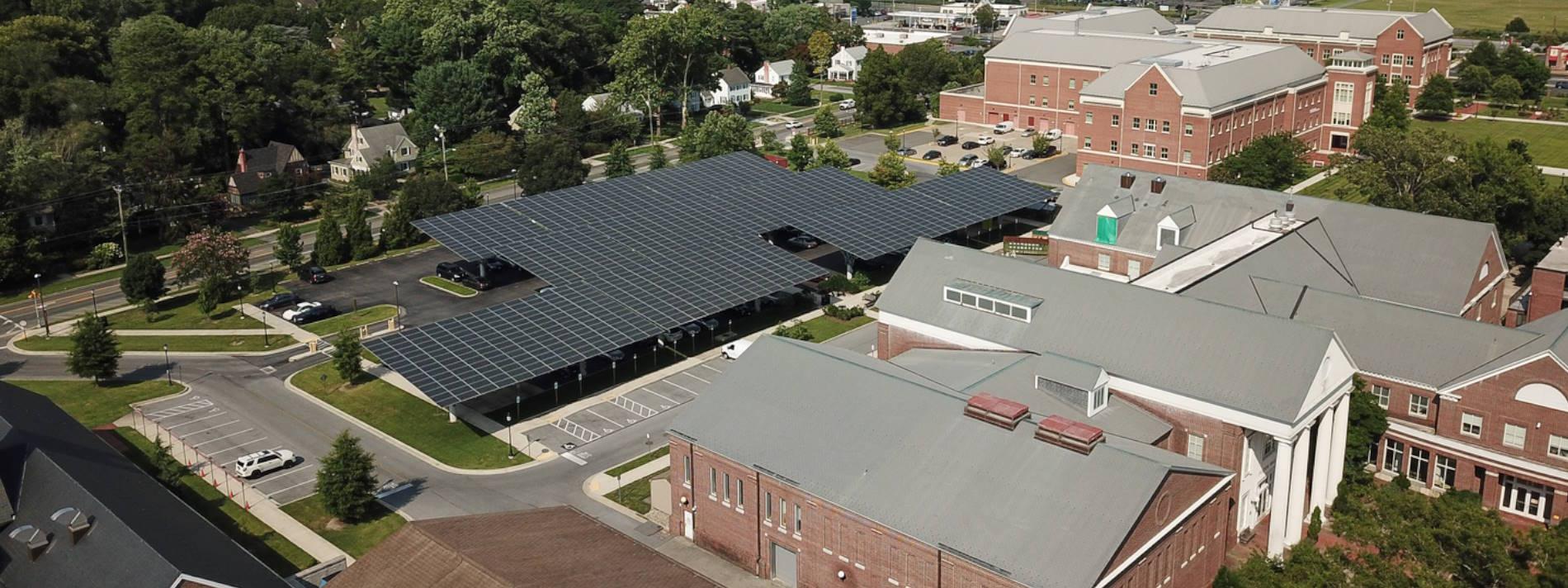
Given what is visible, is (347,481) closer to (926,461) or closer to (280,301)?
(926,461)

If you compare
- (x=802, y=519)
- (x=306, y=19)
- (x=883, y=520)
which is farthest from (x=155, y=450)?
(x=306, y=19)

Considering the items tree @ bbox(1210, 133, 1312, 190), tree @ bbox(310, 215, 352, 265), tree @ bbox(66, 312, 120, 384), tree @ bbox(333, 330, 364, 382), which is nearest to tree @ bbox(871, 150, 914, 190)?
tree @ bbox(1210, 133, 1312, 190)

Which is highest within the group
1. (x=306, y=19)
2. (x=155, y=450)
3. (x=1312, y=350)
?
(x=306, y=19)

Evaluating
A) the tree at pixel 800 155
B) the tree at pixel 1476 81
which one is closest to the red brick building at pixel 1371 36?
the tree at pixel 1476 81

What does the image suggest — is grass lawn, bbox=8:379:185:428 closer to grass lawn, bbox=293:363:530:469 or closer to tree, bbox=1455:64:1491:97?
Result: grass lawn, bbox=293:363:530:469

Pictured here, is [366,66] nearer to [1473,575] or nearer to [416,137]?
[416,137]

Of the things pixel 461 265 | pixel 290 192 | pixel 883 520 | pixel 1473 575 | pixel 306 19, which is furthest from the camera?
pixel 306 19

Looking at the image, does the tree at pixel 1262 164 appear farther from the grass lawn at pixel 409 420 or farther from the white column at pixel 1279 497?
the grass lawn at pixel 409 420
